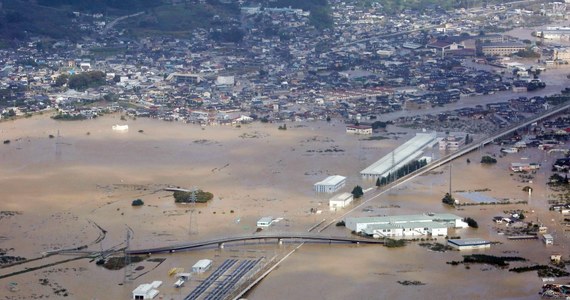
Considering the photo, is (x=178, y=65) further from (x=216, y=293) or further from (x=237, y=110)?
(x=216, y=293)

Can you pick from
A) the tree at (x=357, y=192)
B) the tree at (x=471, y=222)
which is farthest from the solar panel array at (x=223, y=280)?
the tree at (x=357, y=192)

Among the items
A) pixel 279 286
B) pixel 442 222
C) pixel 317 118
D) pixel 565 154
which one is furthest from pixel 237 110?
pixel 279 286

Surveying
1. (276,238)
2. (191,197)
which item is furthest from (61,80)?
(276,238)

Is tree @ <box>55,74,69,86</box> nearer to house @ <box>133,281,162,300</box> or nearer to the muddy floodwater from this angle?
the muddy floodwater

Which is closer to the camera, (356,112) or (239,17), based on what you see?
(356,112)

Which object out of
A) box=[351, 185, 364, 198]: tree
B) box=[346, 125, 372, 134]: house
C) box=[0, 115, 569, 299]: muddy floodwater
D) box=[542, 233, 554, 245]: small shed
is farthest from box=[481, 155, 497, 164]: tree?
box=[542, 233, 554, 245]: small shed

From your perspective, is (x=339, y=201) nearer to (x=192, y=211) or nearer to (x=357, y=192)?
(x=357, y=192)

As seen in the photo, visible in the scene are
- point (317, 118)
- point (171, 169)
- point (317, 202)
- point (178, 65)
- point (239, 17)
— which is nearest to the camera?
point (317, 202)
